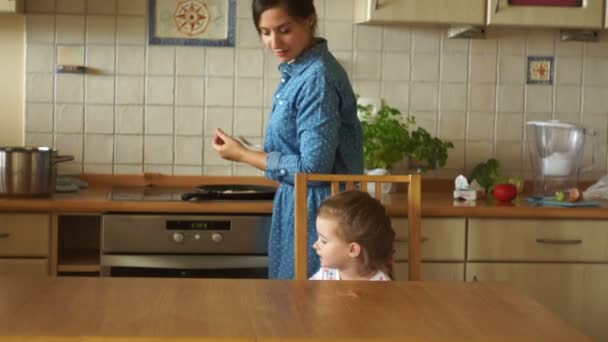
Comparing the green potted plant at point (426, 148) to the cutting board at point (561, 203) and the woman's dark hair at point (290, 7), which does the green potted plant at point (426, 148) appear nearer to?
the cutting board at point (561, 203)

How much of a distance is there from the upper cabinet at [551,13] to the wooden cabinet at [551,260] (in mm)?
701

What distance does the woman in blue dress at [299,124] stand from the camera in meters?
2.54

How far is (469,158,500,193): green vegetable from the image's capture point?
3.56m

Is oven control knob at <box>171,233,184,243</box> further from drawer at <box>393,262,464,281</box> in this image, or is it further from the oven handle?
drawer at <box>393,262,464,281</box>

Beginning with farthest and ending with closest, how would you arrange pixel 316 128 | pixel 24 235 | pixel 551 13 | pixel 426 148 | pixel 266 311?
1. pixel 426 148
2. pixel 551 13
3. pixel 24 235
4. pixel 316 128
5. pixel 266 311

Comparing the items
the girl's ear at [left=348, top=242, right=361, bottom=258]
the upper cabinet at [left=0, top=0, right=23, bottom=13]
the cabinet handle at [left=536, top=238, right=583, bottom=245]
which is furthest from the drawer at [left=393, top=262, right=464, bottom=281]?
the upper cabinet at [left=0, top=0, right=23, bottom=13]

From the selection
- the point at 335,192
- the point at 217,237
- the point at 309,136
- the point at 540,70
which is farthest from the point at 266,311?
the point at 540,70

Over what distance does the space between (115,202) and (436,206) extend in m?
1.02

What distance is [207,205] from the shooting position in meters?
3.01

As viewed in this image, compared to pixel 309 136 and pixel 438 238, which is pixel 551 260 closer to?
pixel 438 238

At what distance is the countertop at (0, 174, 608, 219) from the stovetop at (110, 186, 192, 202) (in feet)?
0.12

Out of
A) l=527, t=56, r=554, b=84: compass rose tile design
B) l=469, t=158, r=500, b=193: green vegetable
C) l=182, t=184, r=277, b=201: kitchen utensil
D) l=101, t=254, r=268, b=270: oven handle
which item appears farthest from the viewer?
l=527, t=56, r=554, b=84: compass rose tile design

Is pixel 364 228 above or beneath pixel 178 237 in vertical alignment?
above

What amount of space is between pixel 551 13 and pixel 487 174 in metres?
0.63
